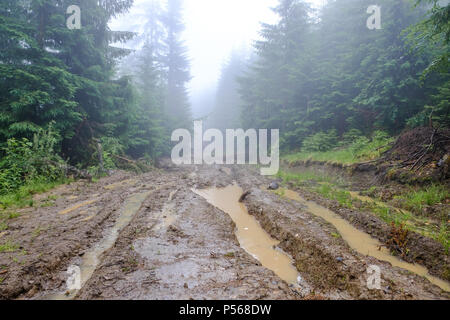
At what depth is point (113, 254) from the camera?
3.37 m

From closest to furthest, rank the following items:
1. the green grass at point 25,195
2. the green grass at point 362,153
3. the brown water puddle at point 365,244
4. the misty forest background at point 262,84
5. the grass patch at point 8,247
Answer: the brown water puddle at point 365,244
the grass patch at point 8,247
the green grass at point 25,195
the misty forest background at point 262,84
the green grass at point 362,153

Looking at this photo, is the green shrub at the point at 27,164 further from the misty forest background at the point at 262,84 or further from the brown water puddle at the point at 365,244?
the brown water puddle at the point at 365,244

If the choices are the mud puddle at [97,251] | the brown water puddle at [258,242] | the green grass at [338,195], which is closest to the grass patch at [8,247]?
the mud puddle at [97,251]

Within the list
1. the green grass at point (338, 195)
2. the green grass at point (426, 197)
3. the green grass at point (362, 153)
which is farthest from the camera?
the green grass at point (362, 153)

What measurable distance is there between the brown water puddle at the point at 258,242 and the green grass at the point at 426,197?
3954 mm

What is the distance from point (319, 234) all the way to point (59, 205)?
6.95 metres

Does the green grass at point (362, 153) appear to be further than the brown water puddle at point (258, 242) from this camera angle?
Yes

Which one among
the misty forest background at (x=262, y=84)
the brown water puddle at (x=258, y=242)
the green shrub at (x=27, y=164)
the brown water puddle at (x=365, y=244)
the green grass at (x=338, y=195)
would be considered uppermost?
the misty forest background at (x=262, y=84)

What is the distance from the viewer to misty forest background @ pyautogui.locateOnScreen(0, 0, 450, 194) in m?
7.82

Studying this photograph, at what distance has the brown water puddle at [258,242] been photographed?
11.5 ft

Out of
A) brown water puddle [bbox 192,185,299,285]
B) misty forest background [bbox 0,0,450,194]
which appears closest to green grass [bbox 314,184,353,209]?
misty forest background [bbox 0,0,450,194]

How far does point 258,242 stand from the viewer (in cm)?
462

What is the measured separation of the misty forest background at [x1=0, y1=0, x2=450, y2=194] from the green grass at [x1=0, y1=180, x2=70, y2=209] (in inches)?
10.5

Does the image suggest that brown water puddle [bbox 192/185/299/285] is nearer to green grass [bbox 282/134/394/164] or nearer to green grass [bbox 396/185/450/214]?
green grass [bbox 396/185/450/214]
